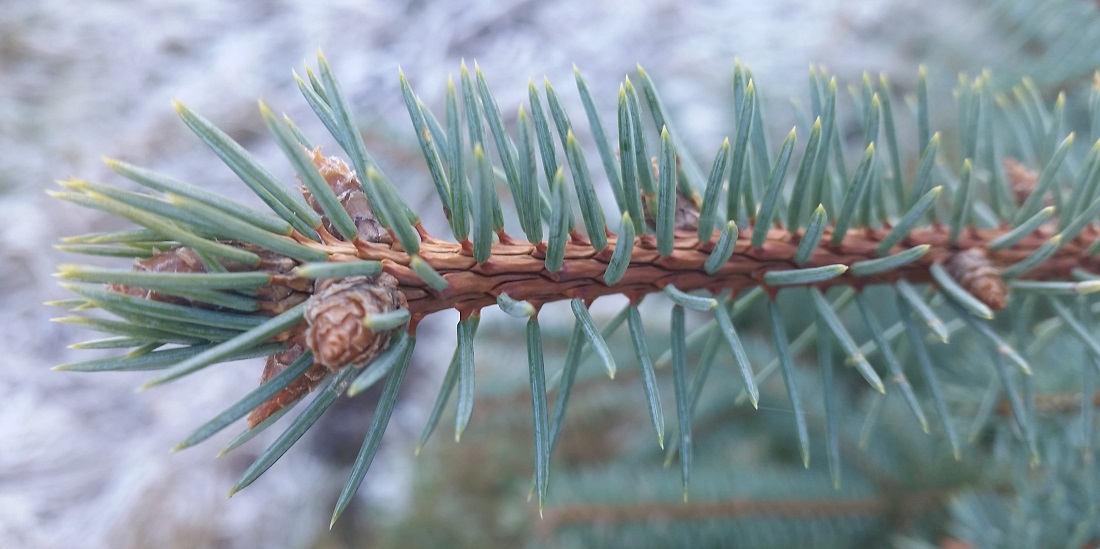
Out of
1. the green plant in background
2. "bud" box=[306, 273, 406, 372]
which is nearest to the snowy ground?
the green plant in background

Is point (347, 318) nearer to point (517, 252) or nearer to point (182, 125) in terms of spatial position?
point (517, 252)

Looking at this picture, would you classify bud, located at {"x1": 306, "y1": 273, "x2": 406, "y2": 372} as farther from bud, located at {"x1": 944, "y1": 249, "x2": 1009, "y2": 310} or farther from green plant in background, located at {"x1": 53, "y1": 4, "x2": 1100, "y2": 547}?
bud, located at {"x1": 944, "y1": 249, "x2": 1009, "y2": 310}

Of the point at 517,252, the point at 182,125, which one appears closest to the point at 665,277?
the point at 517,252

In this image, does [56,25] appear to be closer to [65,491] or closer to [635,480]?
[65,491]

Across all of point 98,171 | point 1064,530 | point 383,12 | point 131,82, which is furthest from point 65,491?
point 1064,530

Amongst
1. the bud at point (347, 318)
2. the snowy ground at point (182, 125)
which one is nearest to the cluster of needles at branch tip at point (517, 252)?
the bud at point (347, 318)
